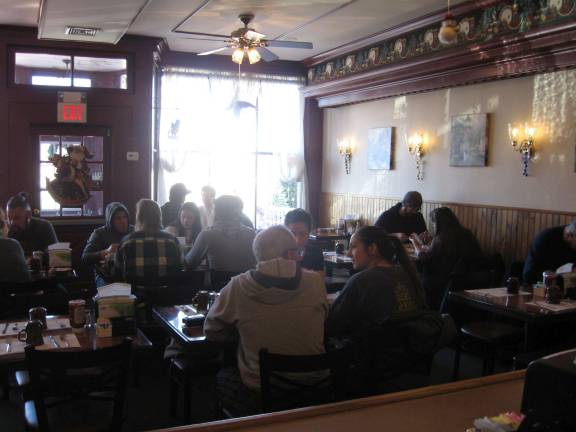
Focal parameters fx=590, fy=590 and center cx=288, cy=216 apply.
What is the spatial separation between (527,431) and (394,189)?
7600mm

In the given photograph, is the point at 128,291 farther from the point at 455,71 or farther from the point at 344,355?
the point at 455,71

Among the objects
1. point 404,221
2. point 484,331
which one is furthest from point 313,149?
point 484,331

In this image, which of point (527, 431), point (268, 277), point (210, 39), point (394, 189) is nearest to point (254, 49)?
point (210, 39)

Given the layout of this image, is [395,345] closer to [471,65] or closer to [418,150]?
[471,65]

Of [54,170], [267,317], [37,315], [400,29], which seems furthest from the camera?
[54,170]

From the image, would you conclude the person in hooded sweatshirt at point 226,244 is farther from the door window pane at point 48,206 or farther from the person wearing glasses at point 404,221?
the door window pane at point 48,206

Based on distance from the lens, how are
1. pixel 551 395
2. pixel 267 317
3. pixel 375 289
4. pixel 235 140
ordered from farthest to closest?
pixel 235 140 → pixel 375 289 → pixel 267 317 → pixel 551 395

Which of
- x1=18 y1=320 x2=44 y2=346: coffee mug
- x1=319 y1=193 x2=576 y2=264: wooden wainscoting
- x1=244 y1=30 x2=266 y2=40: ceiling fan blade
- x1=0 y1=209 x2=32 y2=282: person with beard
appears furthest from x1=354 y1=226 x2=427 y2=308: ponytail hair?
x1=244 y1=30 x2=266 y2=40: ceiling fan blade

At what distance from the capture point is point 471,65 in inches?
278

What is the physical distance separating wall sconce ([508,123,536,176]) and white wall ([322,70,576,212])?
0.21 feet

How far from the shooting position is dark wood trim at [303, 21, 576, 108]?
596 centimetres

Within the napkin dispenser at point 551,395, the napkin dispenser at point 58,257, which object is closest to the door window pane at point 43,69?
the napkin dispenser at point 58,257

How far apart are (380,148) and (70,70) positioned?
479 centimetres

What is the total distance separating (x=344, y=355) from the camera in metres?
Result: 2.72
